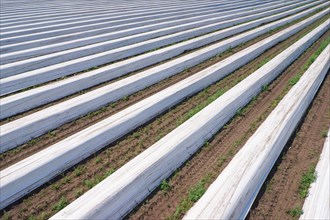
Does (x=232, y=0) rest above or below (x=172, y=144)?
above

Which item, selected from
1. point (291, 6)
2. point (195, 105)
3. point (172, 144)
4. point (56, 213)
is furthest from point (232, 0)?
point (56, 213)

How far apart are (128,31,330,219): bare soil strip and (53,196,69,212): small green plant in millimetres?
731

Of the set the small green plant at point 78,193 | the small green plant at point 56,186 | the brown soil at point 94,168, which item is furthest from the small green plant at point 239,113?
the small green plant at point 56,186

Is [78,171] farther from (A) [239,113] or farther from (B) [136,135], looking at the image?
(A) [239,113]

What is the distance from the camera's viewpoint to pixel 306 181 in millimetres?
3566

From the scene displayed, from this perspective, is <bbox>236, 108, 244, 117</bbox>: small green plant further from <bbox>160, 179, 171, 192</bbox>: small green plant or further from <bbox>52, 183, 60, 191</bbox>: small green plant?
<bbox>52, 183, 60, 191</bbox>: small green plant

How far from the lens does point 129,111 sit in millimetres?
4582

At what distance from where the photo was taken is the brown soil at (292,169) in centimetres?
321

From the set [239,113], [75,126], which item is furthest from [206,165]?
[75,126]

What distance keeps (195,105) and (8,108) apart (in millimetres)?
3058

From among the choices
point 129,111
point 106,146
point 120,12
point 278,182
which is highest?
point 120,12

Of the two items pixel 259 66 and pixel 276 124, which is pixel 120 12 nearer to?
pixel 259 66

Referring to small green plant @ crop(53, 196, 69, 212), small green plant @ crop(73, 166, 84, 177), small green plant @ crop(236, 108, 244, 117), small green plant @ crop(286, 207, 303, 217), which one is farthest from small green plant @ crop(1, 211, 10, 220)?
small green plant @ crop(236, 108, 244, 117)

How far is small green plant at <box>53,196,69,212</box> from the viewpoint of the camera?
301 centimetres
